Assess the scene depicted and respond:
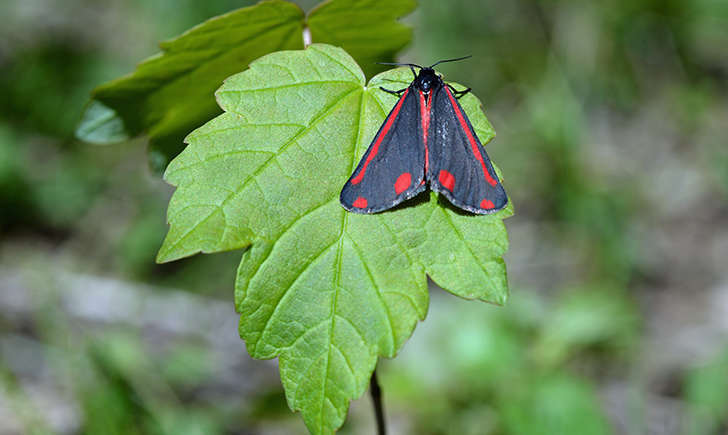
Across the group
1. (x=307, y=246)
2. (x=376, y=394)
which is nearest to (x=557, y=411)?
(x=376, y=394)

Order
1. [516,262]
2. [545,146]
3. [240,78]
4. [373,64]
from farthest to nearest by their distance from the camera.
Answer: [545,146] → [516,262] → [373,64] → [240,78]

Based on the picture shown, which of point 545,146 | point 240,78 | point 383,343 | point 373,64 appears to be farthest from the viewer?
point 545,146

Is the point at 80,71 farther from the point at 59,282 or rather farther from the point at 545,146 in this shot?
the point at 545,146

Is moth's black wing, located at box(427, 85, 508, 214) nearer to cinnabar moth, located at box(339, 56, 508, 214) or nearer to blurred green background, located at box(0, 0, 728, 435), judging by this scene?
cinnabar moth, located at box(339, 56, 508, 214)

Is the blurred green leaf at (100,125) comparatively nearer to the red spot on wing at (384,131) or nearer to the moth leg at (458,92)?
the red spot on wing at (384,131)

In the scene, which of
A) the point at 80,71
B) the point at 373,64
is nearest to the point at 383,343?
the point at 373,64

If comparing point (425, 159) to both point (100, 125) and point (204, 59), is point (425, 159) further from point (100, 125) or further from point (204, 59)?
point (100, 125)

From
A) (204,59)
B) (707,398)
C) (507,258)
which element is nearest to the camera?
(204,59)
